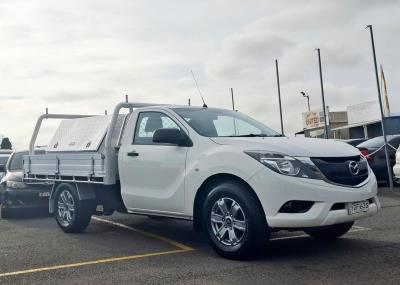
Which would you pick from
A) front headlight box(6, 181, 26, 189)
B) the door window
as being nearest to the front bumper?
the door window

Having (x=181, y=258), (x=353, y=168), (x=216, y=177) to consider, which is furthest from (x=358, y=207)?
(x=181, y=258)

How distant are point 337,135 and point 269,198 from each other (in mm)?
40792

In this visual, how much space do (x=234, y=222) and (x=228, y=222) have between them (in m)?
0.08

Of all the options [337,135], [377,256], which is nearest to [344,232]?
[377,256]

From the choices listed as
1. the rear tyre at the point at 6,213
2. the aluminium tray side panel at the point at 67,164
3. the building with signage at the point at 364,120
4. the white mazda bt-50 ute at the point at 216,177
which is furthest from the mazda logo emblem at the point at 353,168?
the building with signage at the point at 364,120

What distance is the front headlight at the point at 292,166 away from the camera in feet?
16.9

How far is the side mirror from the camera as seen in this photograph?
5953mm

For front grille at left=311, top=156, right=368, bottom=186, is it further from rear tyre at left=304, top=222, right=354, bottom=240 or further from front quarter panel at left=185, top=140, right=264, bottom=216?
rear tyre at left=304, top=222, right=354, bottom=240

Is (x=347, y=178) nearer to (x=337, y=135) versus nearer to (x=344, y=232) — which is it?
(x=344, y=232)

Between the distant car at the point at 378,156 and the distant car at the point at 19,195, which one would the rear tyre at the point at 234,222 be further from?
the distant car at the point at 378,156

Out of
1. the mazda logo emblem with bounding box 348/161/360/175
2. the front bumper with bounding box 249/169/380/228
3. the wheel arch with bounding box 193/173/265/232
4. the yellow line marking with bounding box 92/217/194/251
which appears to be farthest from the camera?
the yellow line marking with bounding box 92/217/194/251

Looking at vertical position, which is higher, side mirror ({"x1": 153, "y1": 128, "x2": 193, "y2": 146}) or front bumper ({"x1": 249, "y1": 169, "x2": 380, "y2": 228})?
side mirror ({"x1": 153, "y1": 128, "x2": 193, "y2": 146})

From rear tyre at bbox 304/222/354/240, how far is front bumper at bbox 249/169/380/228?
1194 millimetres

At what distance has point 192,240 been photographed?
6844mm
